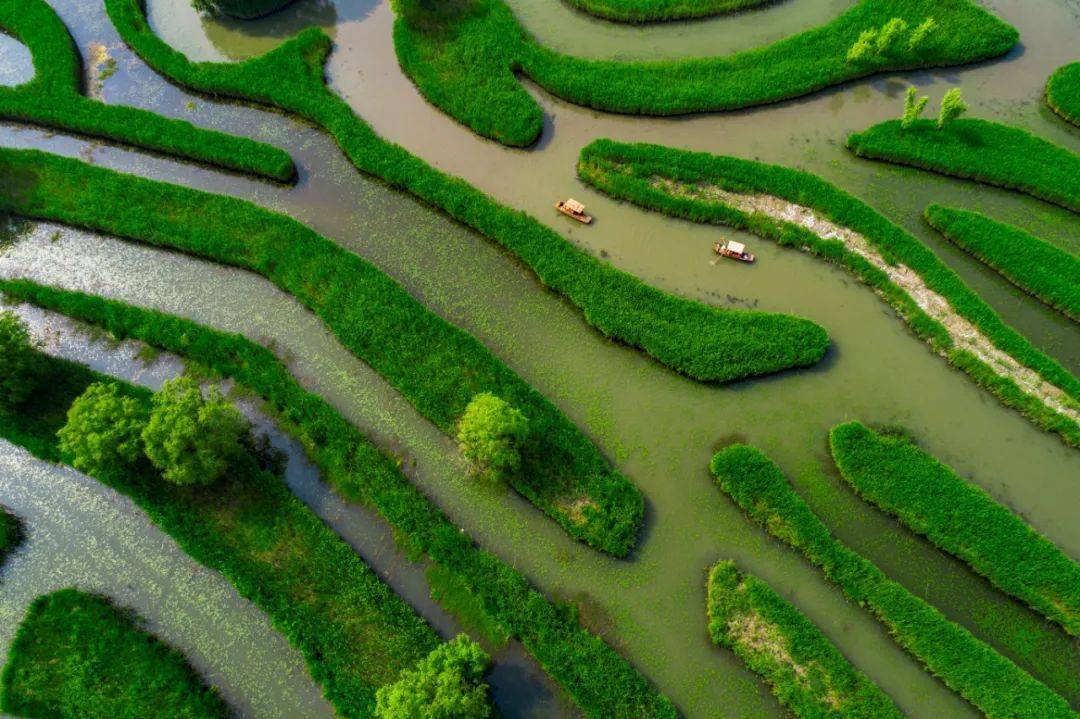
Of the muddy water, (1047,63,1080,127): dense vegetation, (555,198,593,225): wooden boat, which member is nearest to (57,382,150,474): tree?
the muddy water

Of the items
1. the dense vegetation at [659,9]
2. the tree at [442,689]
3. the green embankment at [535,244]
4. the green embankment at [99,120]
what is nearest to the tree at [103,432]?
the tree at [442,689]

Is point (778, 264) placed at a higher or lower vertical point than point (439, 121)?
lower

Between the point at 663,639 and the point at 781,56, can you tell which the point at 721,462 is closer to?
the point at 663,639

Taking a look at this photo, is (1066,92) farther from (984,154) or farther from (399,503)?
(399,503)

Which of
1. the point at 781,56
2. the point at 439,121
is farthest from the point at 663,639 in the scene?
the point at 781,56

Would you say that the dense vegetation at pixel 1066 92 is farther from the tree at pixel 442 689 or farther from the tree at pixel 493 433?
the tree at pixel 442 689

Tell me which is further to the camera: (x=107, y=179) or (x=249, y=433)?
(x=107, y=179)

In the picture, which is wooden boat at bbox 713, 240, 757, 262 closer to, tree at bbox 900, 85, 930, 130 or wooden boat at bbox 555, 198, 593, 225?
wooden boat at bbox 555, 198, 593, 225
